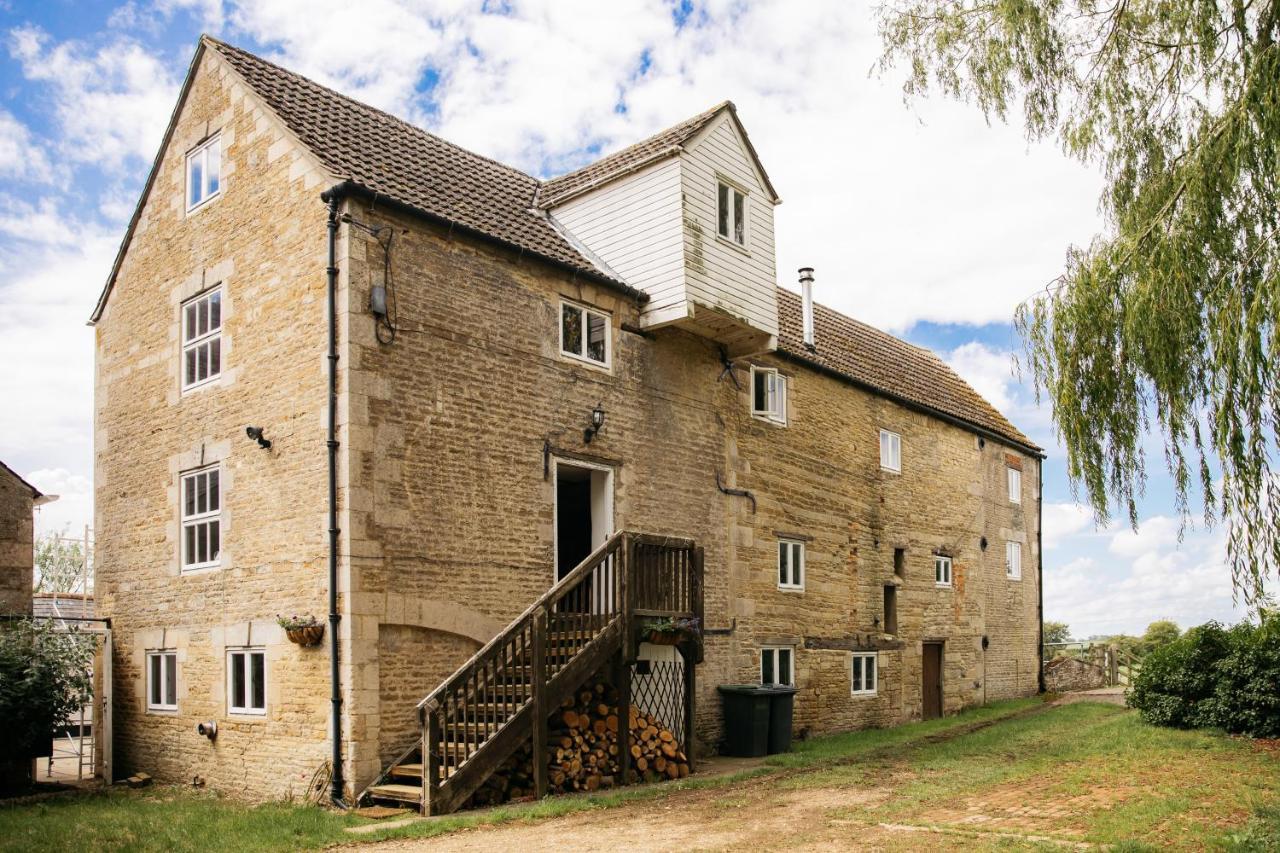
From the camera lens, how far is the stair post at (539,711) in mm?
12727

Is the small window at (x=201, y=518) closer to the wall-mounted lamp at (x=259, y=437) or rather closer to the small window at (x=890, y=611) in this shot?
the wall-mounted lamp at (x=259, y=437)

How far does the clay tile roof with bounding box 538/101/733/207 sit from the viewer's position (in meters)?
17.3

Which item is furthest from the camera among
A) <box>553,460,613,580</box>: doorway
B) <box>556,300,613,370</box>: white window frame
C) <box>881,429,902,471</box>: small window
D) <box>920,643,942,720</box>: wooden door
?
<box>920,643,942,720</box>: wooden door

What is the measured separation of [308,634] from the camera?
12.7 metres

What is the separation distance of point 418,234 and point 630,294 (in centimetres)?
405

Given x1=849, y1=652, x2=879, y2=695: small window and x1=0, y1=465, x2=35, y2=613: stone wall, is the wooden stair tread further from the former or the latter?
x1=849, y1=652, x2=879, y2=695: small window

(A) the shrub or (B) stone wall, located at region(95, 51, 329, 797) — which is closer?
(B) stone wall, located at region(95, 51, 329, 797)

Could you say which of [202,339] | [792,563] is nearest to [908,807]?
[792,563]

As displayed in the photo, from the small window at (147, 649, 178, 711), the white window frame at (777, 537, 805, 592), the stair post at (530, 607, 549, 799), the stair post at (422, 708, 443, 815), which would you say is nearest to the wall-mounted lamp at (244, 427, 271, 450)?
the small window at (147, 649, 178, 711)

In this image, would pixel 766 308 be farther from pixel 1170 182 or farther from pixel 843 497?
pixel 1170 182

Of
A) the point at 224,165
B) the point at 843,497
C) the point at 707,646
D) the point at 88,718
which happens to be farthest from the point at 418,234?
the point at 88,718


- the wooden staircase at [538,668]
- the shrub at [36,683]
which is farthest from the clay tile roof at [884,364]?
the shrub at [36,683]

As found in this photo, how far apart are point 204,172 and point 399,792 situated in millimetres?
9909

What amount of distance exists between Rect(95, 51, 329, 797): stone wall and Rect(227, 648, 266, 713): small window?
14 cm
